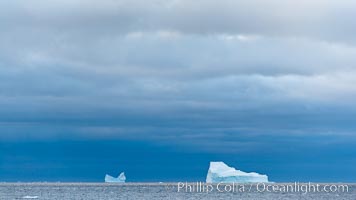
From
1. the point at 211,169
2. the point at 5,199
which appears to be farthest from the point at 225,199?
the point at 211,169

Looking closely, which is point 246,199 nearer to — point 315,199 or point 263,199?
point 263,199

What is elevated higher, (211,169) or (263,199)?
(211,169)

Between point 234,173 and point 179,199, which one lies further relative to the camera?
point 234,173

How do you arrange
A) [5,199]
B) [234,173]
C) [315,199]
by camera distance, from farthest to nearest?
1. [234,173]
2. [315,199]
3. [5,199]

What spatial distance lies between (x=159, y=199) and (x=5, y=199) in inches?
1047

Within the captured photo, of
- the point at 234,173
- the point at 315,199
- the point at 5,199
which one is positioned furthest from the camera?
the point at 234,173

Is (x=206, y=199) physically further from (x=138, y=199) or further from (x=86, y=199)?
(x=86, y=199)

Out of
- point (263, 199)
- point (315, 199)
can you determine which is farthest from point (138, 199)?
point (315, 199)

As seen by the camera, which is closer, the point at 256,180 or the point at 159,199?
the point at 159,199

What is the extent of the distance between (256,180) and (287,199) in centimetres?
6852

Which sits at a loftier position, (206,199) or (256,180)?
(256,180)

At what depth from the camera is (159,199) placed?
425ft

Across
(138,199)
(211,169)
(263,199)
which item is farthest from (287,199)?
(211,169)

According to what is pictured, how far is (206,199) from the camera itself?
12744 cm
